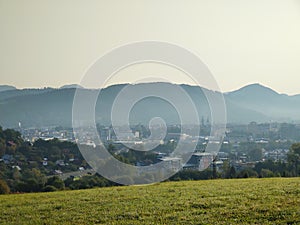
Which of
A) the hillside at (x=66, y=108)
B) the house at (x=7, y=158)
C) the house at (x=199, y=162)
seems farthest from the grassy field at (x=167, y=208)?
the house at (x=7, y=158)

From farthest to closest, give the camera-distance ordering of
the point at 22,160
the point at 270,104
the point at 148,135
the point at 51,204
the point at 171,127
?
the point at 270,104, the point at 22,160, the point at 171,127, the point at 148,135, the point at 51,204

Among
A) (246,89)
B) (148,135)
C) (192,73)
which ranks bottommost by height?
(148,135)

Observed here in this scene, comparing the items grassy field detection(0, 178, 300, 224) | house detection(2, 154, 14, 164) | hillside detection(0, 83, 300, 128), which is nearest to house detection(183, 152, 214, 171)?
hillside detection(0, 83, 300, 128)

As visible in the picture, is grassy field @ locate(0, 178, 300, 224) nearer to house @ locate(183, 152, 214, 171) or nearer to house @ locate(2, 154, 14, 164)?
house @ locate(183, 152, 214, 171)

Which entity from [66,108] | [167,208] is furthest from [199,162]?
[66,108]

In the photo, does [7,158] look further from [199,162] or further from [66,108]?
[66,108]

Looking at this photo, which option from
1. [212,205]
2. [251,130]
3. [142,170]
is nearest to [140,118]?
[142,170]

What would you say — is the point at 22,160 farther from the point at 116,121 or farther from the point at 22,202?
the point at 22,202

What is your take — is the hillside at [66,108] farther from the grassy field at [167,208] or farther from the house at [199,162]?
the grassy field at [167,208]
